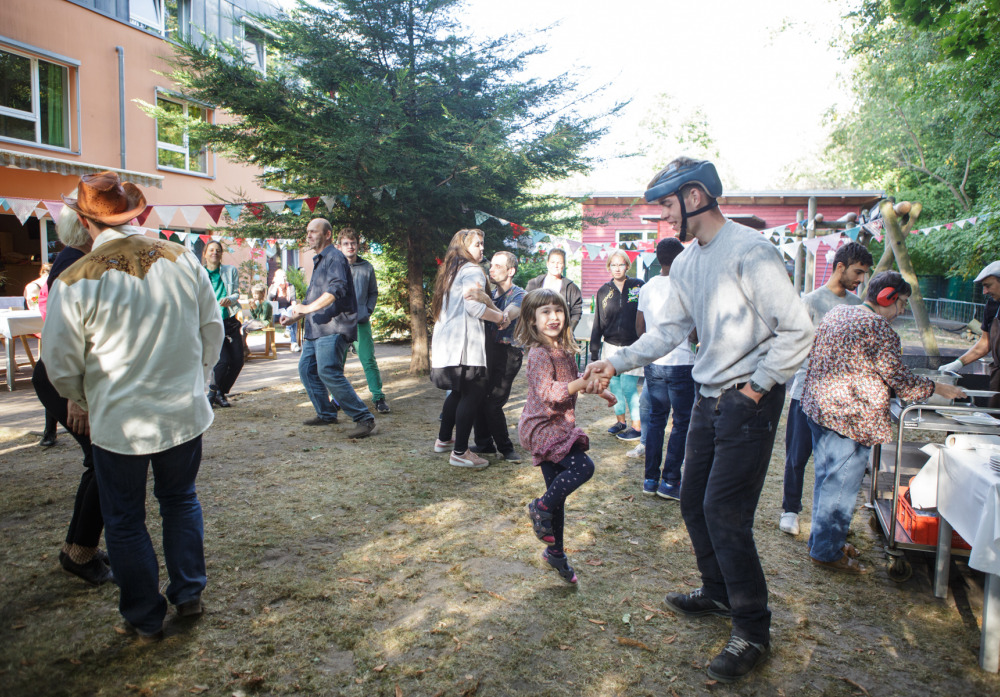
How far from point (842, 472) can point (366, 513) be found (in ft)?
9.83

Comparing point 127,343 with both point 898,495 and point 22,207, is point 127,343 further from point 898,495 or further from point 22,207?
point 22,207

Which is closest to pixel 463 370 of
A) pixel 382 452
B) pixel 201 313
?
pixel 382 452

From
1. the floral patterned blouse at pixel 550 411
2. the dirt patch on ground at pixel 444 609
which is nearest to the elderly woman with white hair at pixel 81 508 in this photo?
the dirt patch on ground at pixel 444 609

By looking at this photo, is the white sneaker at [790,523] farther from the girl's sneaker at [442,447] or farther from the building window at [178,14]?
the building window at [178,14]

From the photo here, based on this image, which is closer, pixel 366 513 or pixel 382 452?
pixel 366 513

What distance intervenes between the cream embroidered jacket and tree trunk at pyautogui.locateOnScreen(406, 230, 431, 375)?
7.92 meters

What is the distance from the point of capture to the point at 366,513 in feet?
14.6

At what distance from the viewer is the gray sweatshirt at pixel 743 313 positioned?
8.21ft

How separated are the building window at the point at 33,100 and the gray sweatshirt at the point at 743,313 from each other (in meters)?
16.5

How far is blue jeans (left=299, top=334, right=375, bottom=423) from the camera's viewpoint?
6254 millimetres

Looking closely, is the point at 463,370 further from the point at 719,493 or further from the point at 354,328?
the point at 719,493

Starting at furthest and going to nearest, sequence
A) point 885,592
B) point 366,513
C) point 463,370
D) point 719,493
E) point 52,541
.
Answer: point 463,370 → point 366,513 → point 52,541 → point 885,592 → point 719,493

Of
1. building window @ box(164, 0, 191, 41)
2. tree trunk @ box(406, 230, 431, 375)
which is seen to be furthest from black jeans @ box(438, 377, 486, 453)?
building window @ box(164, 0, 191, 41)

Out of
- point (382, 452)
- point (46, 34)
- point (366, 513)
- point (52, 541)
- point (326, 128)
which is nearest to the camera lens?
point (52, 541)
